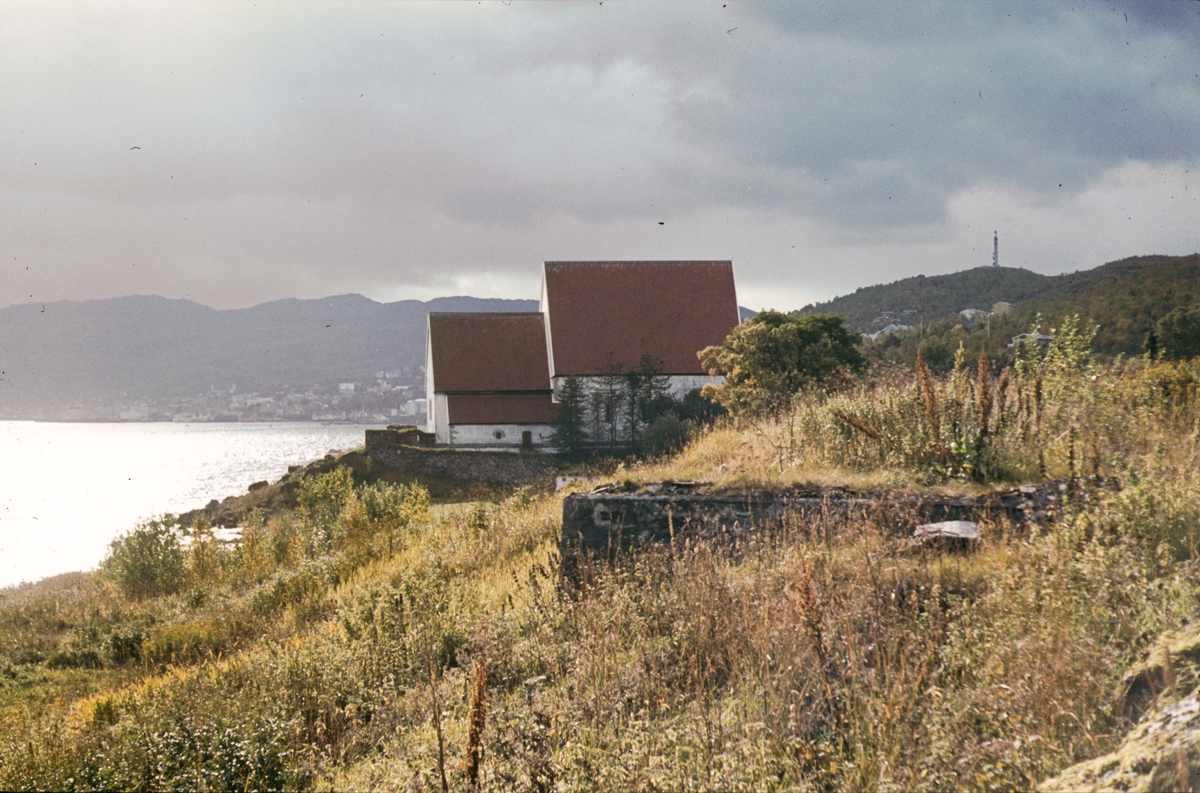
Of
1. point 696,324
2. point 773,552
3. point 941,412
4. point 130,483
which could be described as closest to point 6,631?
point 773,552

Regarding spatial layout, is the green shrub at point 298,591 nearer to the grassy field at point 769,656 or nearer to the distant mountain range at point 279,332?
the grassy field at point 769,656

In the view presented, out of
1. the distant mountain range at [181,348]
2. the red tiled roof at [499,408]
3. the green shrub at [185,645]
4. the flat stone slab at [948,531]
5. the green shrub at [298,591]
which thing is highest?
the distant mountain range at [181,348]

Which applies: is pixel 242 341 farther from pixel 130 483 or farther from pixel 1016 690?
pixel 1016 690

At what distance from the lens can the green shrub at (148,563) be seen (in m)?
16.4

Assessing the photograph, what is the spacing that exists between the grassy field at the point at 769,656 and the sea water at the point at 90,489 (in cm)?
1418

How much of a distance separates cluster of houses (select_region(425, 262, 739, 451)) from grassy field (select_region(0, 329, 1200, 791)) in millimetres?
28336

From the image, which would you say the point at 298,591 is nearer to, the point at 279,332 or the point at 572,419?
the point at 572,419

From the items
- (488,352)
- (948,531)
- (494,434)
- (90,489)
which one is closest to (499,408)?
(494,434)

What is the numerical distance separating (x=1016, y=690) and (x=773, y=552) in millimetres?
3406

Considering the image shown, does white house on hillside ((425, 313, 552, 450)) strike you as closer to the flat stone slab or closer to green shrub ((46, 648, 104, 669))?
green shrub ((46, 648, 104, 669))

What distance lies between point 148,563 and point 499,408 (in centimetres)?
2377

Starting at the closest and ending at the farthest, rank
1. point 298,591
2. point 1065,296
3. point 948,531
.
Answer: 1. point 948,531
2. point 298,591
3. point 1065,296

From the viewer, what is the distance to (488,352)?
42.1 meters

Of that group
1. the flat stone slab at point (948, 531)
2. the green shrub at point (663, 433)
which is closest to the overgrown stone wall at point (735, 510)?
the flat stone slab at point (948, 531)
